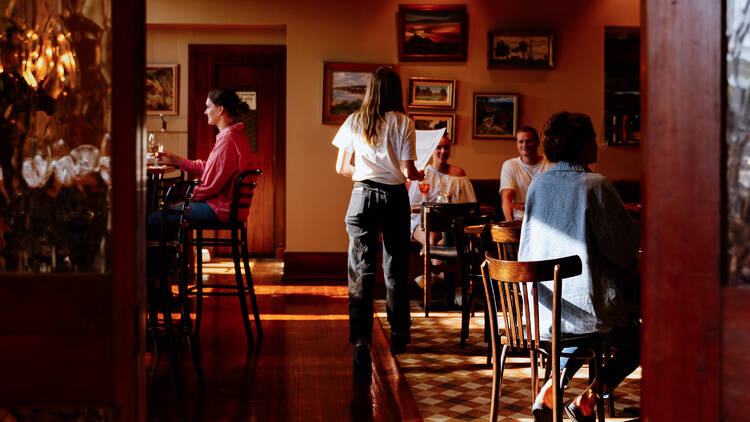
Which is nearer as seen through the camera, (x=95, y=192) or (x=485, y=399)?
(x=95, y=192)

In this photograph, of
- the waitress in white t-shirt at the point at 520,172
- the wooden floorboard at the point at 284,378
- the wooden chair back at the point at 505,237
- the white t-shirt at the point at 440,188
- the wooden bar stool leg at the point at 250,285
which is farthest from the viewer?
the white t-shirt at the point at 440,188

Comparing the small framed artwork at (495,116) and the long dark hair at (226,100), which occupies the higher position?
the small framed artwork at (495,116)

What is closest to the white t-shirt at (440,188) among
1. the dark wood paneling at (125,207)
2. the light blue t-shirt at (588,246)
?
the light blue t-shirt at (588,246)

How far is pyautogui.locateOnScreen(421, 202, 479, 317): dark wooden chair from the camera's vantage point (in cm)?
522

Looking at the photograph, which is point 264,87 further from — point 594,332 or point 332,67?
point 594,332

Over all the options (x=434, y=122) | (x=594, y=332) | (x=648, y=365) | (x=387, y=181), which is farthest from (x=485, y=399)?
(x=434, y=122)

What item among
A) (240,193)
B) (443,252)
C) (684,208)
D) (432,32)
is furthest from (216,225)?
(432,32)

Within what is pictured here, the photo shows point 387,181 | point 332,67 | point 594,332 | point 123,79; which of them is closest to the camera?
point 123,79

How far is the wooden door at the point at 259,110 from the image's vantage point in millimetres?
8242

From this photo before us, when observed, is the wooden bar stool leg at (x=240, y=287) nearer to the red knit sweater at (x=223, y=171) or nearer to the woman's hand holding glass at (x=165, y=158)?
the red knit sweater at (x=223, y=171)

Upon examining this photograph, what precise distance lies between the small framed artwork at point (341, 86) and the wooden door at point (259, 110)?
4.41 ft

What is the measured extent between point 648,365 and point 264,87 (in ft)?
24.2

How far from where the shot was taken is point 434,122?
7277mm

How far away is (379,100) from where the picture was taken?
407cm
